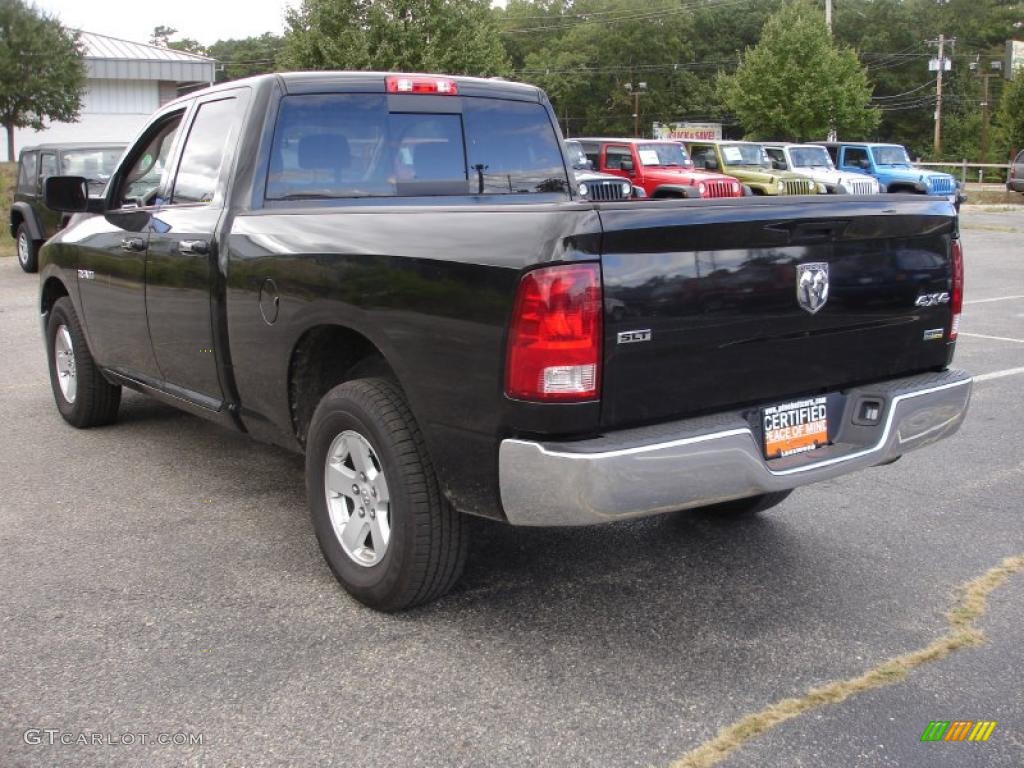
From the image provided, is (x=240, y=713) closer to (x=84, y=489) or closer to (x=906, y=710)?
(x=906, y=710)

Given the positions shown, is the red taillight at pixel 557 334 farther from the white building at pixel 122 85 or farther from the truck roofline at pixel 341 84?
the white building at pixel 122 85

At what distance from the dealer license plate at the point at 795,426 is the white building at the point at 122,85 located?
41728 mm

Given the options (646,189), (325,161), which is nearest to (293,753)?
(325,161)

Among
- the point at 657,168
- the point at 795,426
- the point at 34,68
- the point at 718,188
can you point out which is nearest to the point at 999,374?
the point at 795,426

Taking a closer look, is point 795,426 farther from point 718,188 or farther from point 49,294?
point 718,188

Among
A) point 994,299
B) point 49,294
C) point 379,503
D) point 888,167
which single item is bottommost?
point 379,503

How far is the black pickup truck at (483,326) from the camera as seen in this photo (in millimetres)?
3049

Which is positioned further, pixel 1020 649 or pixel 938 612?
pixel 938 612

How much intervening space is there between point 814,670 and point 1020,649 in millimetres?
724

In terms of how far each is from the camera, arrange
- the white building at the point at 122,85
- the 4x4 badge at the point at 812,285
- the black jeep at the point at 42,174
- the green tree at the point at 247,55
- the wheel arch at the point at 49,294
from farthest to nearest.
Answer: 1. the green tree at the point at 247,55
2. the white building at the point at 122,85
3. the black jeep at the point at 42,174
4. the wheel arch at the point at 49,294
5. the 4x4 badge at the point at 812,285

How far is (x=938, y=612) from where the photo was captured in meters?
3.76

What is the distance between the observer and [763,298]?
335 centimetres

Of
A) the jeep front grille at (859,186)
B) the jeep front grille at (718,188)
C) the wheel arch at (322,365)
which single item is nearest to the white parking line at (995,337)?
the wheel arch at (322,365)

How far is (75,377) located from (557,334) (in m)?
4.07
